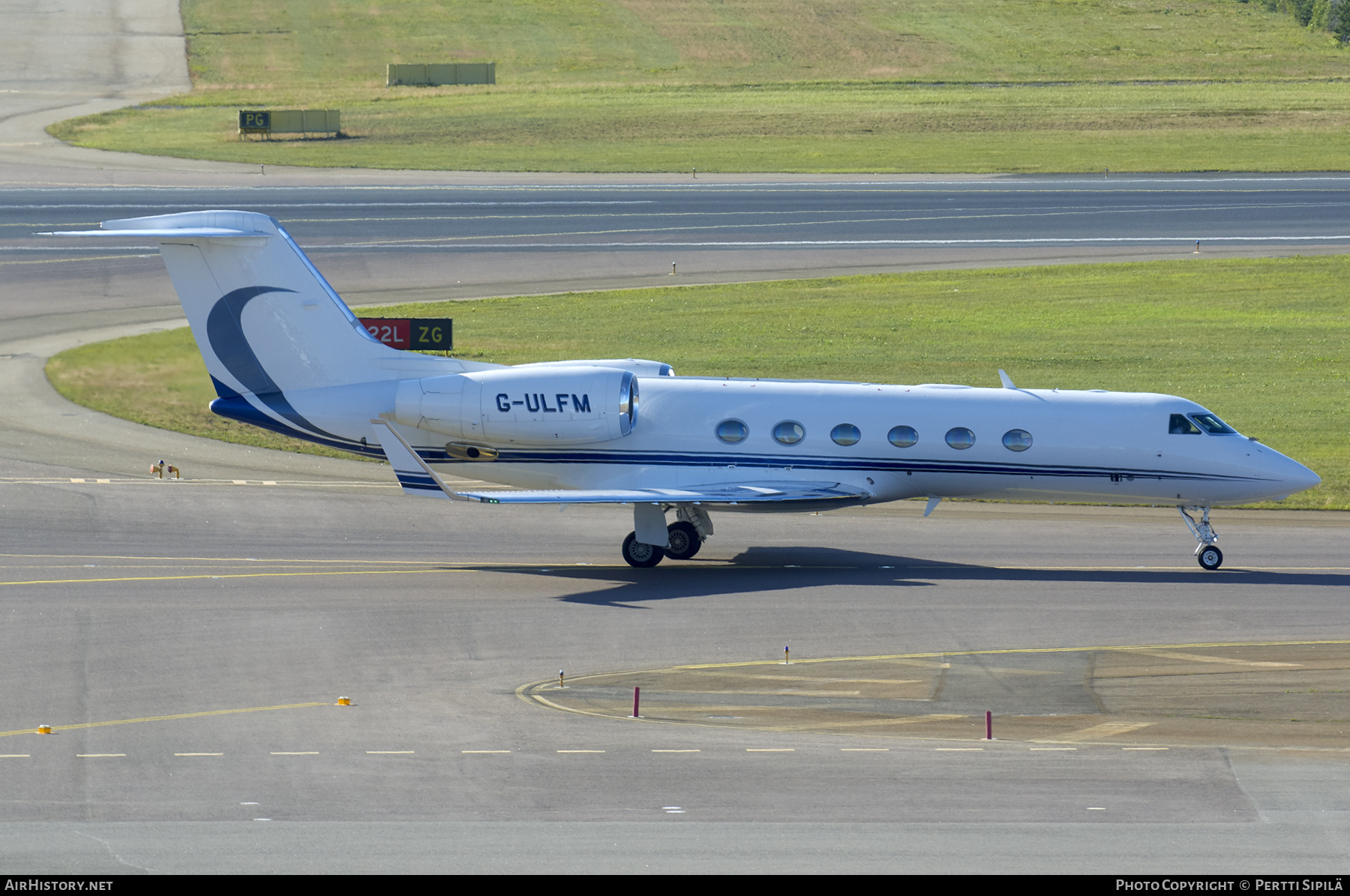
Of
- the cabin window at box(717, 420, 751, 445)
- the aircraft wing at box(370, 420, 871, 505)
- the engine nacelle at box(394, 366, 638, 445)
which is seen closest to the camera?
the aircraft wing at box(370, 420, 871, 505)

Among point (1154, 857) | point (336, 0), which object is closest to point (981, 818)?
point (1154, 857)

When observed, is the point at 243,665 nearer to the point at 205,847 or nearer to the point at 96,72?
Result: the point at 205,847

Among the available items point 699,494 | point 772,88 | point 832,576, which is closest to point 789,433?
point 699,494

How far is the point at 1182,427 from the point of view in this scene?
2622cm

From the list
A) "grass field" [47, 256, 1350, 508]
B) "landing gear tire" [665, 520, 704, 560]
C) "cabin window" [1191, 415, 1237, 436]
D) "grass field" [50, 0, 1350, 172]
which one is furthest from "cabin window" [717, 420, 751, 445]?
"grass field" [50, 0, 1350, 172]

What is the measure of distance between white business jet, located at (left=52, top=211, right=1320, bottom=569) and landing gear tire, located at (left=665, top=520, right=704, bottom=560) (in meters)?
0.03

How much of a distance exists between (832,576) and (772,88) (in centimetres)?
7382

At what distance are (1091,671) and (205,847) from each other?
11940 mm

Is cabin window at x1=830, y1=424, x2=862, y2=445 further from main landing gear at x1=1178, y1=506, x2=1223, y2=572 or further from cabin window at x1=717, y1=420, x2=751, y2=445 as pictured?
main landing gear at x1=1178, y1=506, x2=1223, y2=572

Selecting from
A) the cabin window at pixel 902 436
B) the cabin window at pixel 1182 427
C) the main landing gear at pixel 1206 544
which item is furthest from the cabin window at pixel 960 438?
the main landing gear at pixel 1206 544

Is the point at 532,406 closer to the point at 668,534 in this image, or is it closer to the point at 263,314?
the point at 668,534

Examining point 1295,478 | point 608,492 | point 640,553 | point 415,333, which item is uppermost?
point 415,333

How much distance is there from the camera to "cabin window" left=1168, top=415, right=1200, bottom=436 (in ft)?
85.8

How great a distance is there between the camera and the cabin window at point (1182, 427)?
2616 centimetres
